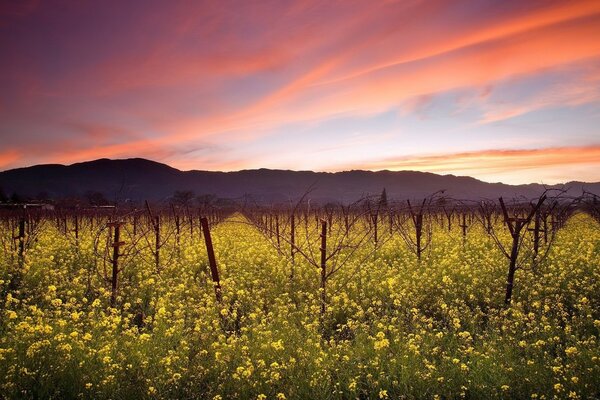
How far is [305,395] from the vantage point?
19.6ft

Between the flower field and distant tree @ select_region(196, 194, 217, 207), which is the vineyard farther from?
distant tree @ select_region(196, 194, 217, 207)

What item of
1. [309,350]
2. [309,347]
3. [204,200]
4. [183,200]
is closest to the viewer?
[309,350]

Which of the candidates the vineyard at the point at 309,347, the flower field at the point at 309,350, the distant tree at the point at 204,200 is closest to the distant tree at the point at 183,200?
the distant tree at the point at 204,200

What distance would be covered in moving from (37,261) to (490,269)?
15.2m

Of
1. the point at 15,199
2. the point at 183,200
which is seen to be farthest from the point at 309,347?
the point at 15,199

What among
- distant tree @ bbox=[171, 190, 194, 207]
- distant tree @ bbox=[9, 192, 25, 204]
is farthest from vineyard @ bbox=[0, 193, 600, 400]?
distant tree @ bbox=[9, 192, 25, 204]

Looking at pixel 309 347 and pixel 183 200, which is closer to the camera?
pixel 309 347

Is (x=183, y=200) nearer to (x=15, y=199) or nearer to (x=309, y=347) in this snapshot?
(x=309, y=347)

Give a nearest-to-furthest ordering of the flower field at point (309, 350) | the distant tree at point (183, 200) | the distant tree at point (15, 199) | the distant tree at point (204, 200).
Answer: the flower field at point (309, 350) → the distant tree at point (183, 200) → the distant tree at point (204, 200) → the distant tree at point (15, 199)

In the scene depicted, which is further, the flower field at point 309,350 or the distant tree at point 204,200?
the distant tree at point 204,200

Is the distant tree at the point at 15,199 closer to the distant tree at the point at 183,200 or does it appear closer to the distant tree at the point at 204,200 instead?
the distant tree at the point at 183,200

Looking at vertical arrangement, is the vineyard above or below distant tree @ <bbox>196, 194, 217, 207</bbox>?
below

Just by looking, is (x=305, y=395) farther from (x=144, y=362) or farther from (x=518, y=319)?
(x=518, y=319)

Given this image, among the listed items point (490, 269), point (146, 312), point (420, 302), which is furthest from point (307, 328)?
point (490, 269)
